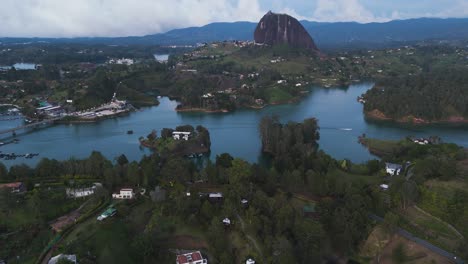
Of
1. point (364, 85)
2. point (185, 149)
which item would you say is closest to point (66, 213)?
point (185, 149)

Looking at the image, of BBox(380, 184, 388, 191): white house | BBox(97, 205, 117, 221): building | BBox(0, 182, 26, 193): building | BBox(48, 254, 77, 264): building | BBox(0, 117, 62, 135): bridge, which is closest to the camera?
BBox(48, 254, 77, 264): building

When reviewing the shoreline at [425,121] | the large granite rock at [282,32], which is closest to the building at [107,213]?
the shoreline at [425,121]

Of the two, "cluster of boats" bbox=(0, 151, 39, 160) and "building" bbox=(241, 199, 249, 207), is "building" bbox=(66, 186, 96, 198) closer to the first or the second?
"building" bbox=(241, 199, 249, 207)

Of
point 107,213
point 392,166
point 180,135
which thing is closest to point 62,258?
point 107,213

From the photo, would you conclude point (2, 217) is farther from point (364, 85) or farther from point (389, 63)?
point (389, 63)

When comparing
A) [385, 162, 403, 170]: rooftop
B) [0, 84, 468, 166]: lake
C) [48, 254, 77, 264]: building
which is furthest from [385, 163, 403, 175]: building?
[48, 254, 77, 264]: building

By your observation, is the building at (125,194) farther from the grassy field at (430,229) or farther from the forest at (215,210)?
the grassy field at (430,229)
